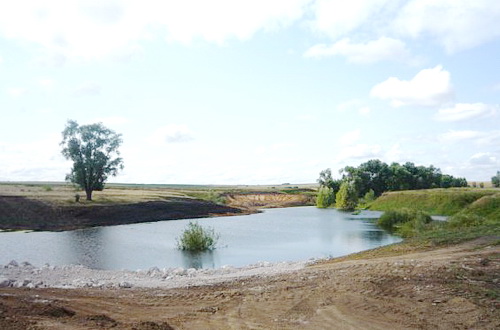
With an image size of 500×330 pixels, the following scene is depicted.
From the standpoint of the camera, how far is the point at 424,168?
395 ft

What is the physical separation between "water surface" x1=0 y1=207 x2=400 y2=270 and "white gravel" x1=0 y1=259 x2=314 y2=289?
225 inches

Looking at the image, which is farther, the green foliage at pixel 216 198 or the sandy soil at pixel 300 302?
the green foliage at pixel 216 198

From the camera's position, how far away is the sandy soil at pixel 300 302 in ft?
35.0

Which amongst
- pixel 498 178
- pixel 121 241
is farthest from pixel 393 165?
pixel 121 241

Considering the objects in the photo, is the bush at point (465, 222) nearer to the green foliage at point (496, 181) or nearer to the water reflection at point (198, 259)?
the water reflection at point (198, 259)

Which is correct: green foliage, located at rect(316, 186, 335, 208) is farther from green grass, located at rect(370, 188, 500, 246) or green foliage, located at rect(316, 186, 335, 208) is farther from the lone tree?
the lone tree

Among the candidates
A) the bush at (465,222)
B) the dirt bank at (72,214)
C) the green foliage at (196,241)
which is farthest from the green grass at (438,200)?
the green foliage at (196,241)

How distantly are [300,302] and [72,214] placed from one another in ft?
179

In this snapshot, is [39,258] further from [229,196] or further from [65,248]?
[229,196]

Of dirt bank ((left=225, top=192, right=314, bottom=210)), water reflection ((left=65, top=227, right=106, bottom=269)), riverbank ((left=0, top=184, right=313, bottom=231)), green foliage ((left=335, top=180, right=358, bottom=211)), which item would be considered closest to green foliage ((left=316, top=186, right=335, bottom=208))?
green foliage ((left=335, top=180, right=358, bottom=211))

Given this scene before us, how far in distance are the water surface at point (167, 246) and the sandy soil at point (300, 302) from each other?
13.2 m

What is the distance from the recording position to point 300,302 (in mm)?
12758

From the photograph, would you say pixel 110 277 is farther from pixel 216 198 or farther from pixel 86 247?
pixel 216 198

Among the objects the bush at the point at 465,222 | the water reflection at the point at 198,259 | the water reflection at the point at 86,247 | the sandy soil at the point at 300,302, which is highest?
the bush at the point at 465,222
